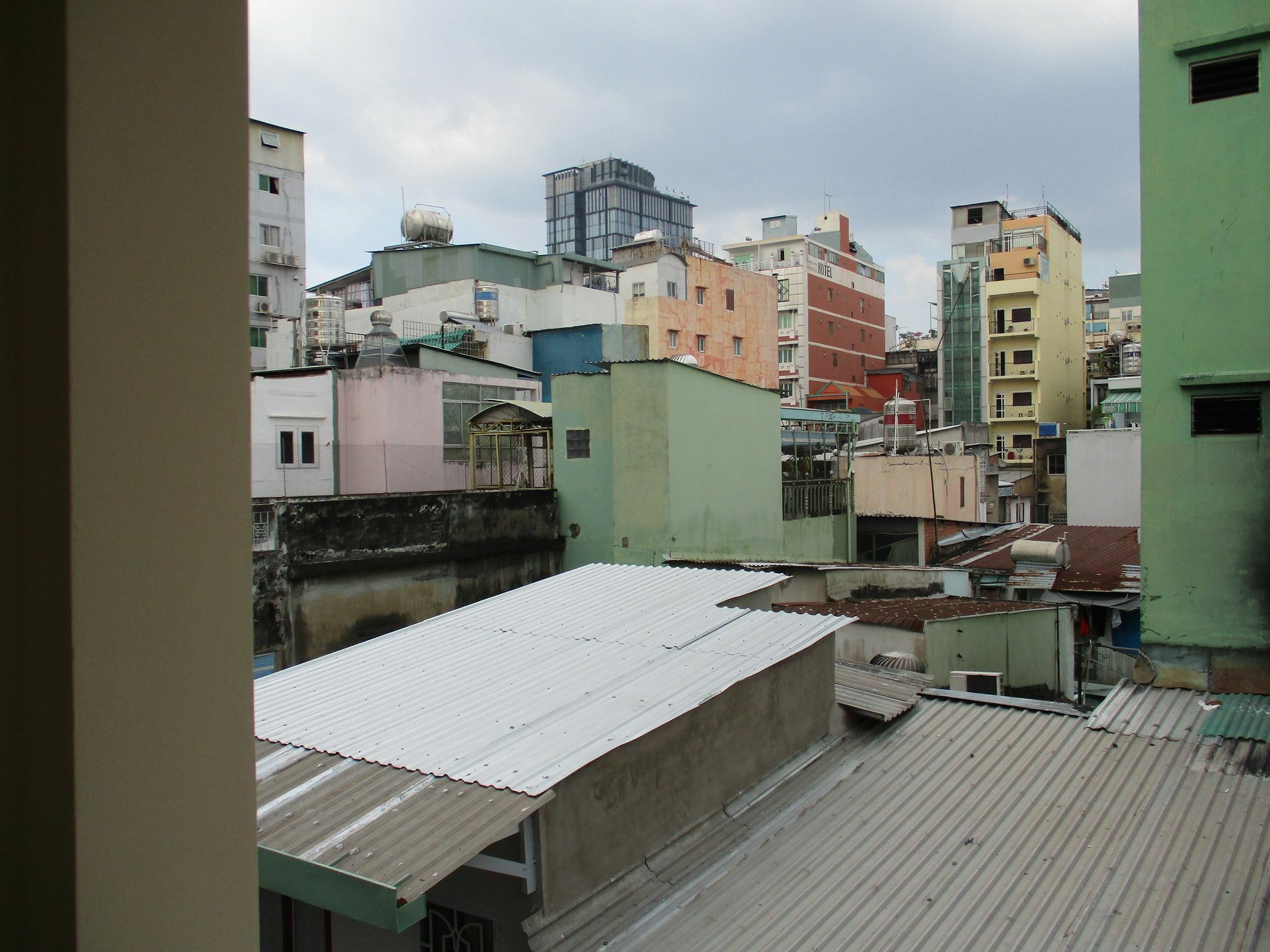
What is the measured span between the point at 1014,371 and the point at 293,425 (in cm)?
4127

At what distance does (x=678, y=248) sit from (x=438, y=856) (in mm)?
43566

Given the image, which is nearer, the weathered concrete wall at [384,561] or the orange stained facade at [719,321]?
the weathered concrete wall at [384,561]

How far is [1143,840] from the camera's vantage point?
606 cm

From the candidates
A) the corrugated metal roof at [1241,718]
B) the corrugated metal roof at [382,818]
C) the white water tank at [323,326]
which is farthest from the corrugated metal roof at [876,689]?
the white water tank at [323,326]

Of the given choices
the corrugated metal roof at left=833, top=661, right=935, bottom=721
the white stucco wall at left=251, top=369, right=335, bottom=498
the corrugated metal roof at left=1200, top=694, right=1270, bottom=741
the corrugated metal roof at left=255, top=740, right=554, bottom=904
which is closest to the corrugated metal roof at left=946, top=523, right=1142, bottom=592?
the corrugated metal roof at left=1200, top=694, right=1270, bottom=741

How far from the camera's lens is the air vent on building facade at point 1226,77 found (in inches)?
366

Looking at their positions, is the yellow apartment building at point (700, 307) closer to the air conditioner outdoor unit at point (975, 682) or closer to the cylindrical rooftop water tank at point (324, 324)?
the cylindrical rooftop water tank at point (324, 324)

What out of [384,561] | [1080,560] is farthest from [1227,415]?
[384,561]

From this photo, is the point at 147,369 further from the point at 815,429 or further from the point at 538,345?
the point at 538,345

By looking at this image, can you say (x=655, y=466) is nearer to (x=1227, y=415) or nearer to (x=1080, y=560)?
(x=1080, y=560)

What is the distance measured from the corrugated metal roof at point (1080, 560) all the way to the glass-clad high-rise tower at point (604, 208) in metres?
135

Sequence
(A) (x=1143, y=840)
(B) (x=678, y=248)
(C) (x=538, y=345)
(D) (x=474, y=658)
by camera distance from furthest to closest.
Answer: (B) (x=678, y=248) < (C) (x=538, y=345) < (D) (x=474, y=658) < (A) (x=1143, y=840)

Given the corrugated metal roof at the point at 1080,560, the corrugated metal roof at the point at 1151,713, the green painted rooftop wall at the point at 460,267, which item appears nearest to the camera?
the corrugated metal roof at the point at 1151,713

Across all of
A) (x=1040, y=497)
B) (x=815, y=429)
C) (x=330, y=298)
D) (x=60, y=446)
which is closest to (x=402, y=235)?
(x=330, y=298)
